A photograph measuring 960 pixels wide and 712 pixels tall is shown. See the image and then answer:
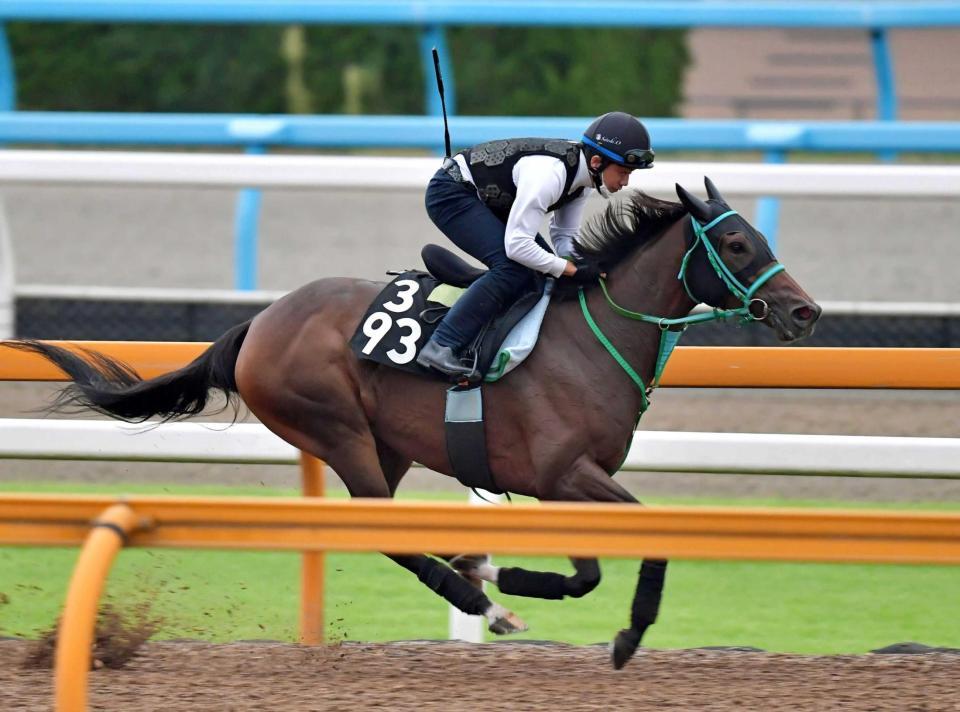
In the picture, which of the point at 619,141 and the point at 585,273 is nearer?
the point at 619,141

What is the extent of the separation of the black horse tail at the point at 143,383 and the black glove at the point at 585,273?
1.07 meters

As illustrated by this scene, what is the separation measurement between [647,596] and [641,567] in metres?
0.08

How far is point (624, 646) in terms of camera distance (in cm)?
396

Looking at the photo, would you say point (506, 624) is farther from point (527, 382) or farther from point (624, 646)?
point (527, 382)

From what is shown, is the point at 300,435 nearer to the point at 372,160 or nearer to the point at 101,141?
the point at 372,160

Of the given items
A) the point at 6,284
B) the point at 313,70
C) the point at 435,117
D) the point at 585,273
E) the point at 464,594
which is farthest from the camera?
the point at 313,70

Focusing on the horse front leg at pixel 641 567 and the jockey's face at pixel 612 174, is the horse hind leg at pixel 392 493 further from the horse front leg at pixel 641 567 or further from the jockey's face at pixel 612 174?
the jockey's face at pixel 612 174

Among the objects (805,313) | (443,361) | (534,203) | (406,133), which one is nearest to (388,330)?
(443,361)

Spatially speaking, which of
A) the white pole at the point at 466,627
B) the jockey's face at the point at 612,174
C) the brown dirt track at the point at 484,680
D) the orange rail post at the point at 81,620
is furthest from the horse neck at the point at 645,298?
the orange rail post at the point at 81,620

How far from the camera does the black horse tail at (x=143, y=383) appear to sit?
14.9 ft

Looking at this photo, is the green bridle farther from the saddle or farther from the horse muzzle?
the saddle

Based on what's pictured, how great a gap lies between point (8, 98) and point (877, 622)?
5.84 meters

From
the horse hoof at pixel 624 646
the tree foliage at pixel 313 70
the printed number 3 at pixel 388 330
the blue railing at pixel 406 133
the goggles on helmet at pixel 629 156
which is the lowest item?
the horse hoof at pixel 624 646

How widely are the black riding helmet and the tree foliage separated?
28.6 ft
